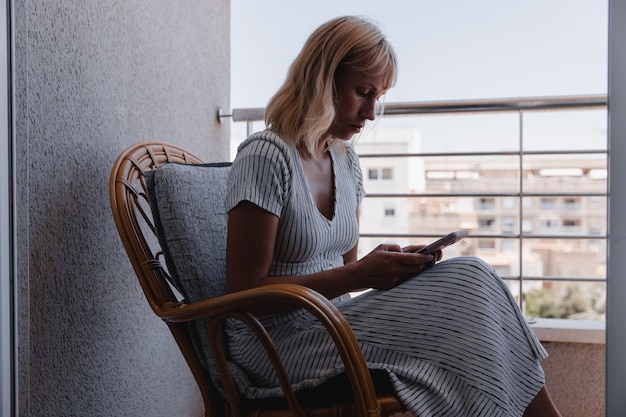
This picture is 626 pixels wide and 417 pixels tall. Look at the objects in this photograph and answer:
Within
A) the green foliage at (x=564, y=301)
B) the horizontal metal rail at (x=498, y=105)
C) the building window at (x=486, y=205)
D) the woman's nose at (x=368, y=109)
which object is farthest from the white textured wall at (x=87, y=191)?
the building window at (x=486, y=205)

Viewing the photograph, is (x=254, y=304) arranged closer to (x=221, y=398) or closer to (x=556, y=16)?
(x=221, y=398)

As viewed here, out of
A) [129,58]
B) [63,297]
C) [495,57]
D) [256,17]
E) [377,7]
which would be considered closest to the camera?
[63,297]

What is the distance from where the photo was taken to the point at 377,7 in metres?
16.2

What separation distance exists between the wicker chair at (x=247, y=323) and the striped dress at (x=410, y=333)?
0.04 m

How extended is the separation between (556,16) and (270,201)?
1926 centimetres

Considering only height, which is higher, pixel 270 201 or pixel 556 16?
pixel 556 16

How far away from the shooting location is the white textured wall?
4.64ft

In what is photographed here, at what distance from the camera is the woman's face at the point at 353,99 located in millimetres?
1635

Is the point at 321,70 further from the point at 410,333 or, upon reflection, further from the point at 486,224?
the point at 486,224

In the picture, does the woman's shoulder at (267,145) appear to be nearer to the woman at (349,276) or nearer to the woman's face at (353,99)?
the woman at (349,276)

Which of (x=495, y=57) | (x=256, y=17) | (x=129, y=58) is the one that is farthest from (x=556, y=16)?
(x=129, y=58)

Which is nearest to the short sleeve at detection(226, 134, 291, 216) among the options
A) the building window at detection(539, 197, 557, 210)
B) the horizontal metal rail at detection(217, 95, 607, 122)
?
the horizontal metal rail at detection(217, 95, 607, 122)

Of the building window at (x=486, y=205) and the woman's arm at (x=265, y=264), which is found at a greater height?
the woman's arm at (x=265, y=264)

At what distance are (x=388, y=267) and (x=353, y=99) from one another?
1.60ft
